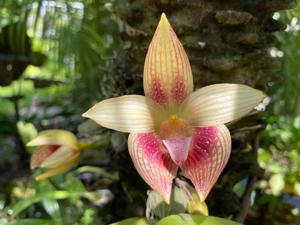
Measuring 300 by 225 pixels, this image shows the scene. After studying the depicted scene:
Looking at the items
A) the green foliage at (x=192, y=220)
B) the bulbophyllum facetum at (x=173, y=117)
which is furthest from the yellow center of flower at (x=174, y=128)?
the green foliage at (x=192, y=220)

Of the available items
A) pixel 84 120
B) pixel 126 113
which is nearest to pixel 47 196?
pixel 126 113

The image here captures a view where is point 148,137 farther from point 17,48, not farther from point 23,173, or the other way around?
point 17,48

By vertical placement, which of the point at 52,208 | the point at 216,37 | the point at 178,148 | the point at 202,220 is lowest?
the point at 52,208

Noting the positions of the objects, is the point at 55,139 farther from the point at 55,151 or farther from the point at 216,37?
the point at 216,37

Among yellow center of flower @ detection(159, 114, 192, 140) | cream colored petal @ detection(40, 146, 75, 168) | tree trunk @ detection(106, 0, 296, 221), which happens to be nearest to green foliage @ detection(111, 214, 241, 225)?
yellow center of flower @ detection(159, 114, 192, 140)

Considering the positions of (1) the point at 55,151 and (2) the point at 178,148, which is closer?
(2) the point at 178,148

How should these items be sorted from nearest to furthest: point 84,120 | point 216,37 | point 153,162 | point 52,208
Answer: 1. point 153,162
2. point 216,37
3. point 52,208
4. point 84,120

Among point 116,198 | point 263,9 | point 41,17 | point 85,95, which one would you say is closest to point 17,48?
point 41,17
